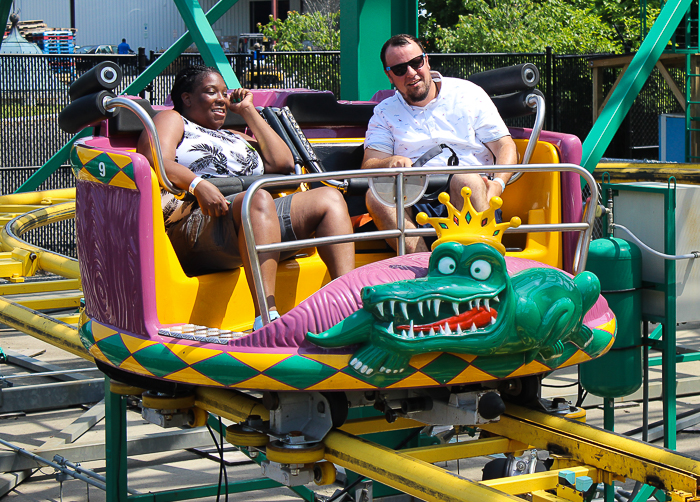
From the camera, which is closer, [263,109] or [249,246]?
[249,246]

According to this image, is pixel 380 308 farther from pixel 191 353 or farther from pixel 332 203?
pixel 332 203

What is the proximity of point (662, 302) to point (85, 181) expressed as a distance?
91.0 inches

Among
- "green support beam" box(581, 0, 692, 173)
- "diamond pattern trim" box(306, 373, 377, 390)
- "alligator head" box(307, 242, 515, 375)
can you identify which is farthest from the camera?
"green support beam" box(581, 0, 692, 173)

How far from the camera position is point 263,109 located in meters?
4.10

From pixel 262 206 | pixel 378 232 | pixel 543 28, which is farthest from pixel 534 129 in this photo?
pixel 543 28

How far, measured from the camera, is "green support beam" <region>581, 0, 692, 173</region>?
4.95m

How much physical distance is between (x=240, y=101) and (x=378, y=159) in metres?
0.60

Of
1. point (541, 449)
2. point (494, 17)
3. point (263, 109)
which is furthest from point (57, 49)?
point (541, 449)

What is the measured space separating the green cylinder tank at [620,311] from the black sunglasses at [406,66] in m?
1.02

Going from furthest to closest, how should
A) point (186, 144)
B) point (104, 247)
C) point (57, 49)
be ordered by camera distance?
point (57, 49) < point (186, 144) < point (104, 247)

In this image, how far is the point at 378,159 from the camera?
3.64 m

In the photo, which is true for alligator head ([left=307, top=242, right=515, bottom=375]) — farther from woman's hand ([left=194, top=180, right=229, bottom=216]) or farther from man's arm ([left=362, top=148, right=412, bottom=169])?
man's arm ([left=362, top=148, right=412, bottom=169])

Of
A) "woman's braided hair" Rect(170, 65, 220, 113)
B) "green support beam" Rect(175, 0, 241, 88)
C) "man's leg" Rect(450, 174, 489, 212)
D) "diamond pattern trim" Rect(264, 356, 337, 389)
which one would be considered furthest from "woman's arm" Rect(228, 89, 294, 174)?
"green support beam" Rect(175, 0, 241, 88)

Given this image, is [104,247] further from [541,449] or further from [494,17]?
[494,17]
